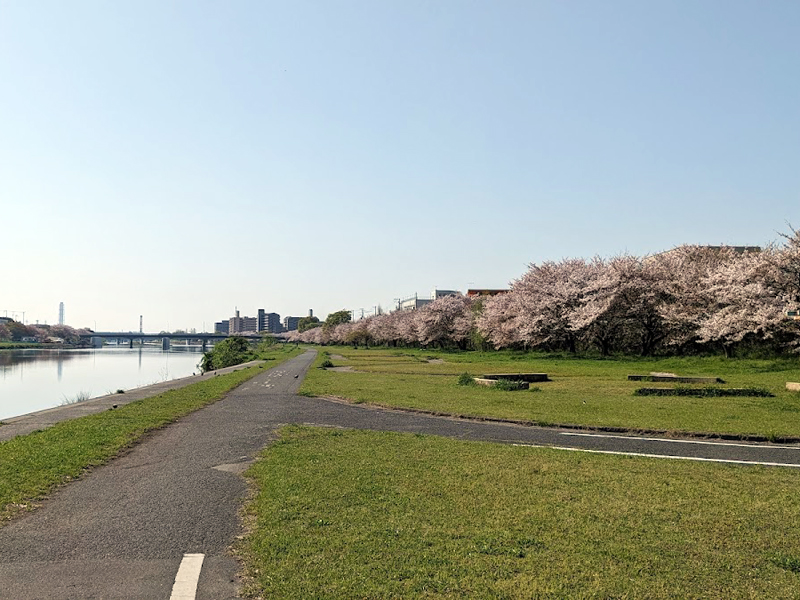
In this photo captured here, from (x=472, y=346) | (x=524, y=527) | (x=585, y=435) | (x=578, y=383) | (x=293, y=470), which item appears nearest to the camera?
(x=524, y=527)

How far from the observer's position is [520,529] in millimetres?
6746

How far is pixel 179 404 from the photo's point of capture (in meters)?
22.6

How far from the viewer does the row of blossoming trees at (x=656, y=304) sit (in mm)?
39688

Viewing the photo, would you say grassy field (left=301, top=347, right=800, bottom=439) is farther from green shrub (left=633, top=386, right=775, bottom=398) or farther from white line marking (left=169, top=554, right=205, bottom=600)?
white line marking (left=169, top=554, right=205, bottom=600)

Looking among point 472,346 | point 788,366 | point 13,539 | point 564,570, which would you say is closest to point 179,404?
point 13,539

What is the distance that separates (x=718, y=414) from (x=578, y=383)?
12.0m

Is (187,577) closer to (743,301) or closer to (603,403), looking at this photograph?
(603,403)

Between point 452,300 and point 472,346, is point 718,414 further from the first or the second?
point 452,300

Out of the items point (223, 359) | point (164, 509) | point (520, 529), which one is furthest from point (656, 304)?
point (164, 509)

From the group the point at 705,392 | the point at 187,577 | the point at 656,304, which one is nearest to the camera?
the point at 187,577

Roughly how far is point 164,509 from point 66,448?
5938mm

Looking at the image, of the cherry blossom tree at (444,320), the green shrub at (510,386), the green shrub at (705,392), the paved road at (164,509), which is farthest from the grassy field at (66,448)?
the cherry blossom tree at (444,320)

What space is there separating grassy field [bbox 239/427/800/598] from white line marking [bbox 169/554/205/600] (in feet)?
1.60

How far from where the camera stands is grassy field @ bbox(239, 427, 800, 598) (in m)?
5.28
